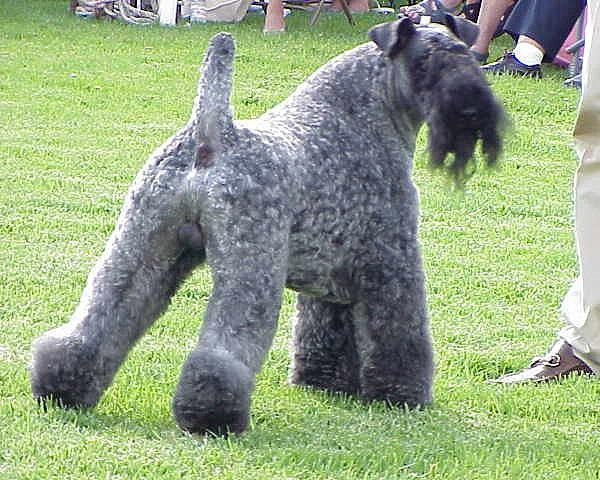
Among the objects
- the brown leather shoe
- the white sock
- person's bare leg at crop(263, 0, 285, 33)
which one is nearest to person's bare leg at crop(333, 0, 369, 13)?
person's bare leg at crop(263, 0, 285, 33)

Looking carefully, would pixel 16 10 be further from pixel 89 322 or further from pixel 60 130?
pixel 89 322

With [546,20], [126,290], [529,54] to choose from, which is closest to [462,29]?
[126,290]

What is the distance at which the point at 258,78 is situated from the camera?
11.1 metres

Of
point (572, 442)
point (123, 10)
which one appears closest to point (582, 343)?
point (572, 442)

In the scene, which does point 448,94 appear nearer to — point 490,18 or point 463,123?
point 463,123

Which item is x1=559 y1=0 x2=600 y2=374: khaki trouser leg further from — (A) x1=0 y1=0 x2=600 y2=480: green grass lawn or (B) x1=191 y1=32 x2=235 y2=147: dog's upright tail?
(B) x1=191 y1=32 x2=235 y2=147: dog's upright tail

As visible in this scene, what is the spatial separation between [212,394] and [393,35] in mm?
1327

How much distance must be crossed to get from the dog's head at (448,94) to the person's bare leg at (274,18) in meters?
9.31

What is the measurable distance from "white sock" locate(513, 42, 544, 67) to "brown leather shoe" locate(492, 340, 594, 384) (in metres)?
6.58

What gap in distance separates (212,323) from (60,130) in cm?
558

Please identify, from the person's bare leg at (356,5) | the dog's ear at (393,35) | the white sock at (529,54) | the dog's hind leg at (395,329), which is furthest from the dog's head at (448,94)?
the person's bare leg at (356,5)

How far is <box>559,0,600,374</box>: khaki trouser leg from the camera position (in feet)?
14.2

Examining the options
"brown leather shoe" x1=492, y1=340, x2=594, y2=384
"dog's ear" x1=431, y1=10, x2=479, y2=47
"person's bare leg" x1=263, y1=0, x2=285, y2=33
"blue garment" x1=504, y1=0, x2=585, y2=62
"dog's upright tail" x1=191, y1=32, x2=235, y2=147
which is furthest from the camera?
"person's bare leg" x1=263, y1=0, x2=285, y2=33

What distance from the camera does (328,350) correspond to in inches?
176
